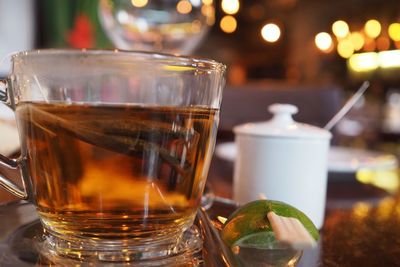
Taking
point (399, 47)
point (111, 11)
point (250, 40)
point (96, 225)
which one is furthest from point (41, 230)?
point (250, 40)

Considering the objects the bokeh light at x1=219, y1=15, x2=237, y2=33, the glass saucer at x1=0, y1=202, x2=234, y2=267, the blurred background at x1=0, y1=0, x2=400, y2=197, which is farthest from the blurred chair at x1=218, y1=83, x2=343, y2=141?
the bokeh light at x1=219, y1=15, x2=237, y2=33

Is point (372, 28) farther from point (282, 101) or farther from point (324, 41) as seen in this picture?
point (282, 101)

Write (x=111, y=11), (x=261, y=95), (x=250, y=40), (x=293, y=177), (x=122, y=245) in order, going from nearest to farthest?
(x=122, y=245) → (x=293, y=177) → (x=111, y=11) → (x=261, y=95) → (x=250, y=40)

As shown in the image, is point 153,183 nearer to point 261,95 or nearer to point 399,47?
point 261,95

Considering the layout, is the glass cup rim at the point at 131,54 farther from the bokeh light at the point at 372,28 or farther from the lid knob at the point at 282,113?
the bokeh light at the point at 372,28

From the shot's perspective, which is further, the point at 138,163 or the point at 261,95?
the point at 261,95

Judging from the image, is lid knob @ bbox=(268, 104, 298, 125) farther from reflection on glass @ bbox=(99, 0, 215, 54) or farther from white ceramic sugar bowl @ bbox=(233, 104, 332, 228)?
reflection on glass @ bbox=(99, 0, 215, 54)

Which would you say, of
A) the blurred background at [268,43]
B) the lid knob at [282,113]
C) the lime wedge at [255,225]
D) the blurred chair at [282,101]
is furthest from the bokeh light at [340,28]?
the lime wedge at [255,225]
